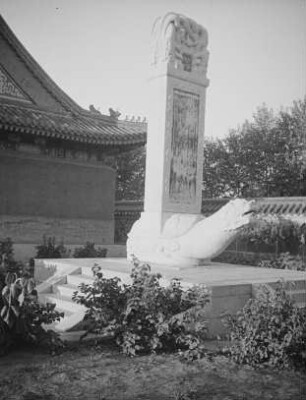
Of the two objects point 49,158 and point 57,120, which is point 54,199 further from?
point 57,120

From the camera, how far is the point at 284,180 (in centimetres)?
1998

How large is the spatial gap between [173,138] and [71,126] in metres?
5.93

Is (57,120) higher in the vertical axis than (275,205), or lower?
higher

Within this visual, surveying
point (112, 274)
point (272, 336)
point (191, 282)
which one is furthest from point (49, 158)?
point (272, 336)

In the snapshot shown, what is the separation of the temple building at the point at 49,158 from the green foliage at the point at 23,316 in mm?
7694

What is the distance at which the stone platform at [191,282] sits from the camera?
504cm

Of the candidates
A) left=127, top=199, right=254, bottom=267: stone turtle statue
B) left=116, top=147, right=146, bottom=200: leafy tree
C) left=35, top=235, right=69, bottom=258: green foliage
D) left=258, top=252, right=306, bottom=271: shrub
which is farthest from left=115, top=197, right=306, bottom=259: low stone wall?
left=127, top=199, right=254, bottom=267: stone turtle statue

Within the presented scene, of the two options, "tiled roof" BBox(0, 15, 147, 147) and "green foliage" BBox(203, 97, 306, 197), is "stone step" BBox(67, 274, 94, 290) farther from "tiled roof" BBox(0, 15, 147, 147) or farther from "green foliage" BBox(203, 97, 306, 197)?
"green foliage" BBox(203, 97, 306, 197)

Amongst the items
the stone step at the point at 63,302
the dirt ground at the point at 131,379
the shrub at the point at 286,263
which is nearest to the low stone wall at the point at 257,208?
the shrub at the point at 286,263

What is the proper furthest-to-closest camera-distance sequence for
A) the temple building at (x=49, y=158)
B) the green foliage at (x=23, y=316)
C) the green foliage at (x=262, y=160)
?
Result: the green foliage at (x=262, y=160)
the temple building at (x=49, y=158)
the green foliage at (x=23, y=316)

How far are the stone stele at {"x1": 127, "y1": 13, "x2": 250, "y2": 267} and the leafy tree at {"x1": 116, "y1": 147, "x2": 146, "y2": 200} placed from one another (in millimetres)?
17245

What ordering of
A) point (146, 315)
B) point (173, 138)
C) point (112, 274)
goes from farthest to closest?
point (173, 138)
point (112, 274)
point (146, 315)

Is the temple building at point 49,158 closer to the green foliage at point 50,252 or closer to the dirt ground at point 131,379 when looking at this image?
the green foliage at point 50,252

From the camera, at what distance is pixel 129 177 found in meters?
25.4
